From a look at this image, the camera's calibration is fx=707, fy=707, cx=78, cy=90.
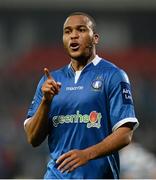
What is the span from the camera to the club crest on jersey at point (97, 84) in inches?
189

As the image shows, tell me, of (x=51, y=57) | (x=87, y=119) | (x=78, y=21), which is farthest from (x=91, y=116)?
(x=51, y=57)

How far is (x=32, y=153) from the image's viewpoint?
13141 millimetres

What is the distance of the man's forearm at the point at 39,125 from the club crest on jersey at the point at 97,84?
1.18 feet

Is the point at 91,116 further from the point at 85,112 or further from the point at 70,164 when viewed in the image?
the point at 70,164

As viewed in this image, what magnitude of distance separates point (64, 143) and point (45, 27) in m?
16.6

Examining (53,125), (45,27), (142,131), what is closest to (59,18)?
(45,27)

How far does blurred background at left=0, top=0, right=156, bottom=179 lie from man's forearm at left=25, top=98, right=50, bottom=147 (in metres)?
5.58

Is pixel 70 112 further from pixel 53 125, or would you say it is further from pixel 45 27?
pixel 45 27

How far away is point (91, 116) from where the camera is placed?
4770mm

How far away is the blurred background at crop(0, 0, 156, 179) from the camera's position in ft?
41.9

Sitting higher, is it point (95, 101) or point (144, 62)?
point (95, 101)

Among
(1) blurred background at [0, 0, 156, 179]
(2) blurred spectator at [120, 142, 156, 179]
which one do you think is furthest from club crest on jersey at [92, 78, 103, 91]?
(1) blurred background at [0, 0, 156, 179]

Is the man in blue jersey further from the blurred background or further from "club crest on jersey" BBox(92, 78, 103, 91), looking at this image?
the blurred background

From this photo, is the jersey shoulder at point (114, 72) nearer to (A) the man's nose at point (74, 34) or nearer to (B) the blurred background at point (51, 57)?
(A) the man's nose at point (74, 34)
